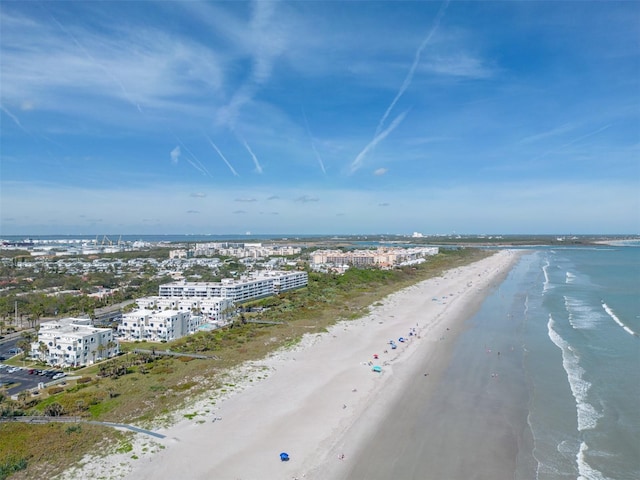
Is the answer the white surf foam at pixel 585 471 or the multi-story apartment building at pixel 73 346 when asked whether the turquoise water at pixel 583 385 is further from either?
the multi-story apartment building at pixel 73 346

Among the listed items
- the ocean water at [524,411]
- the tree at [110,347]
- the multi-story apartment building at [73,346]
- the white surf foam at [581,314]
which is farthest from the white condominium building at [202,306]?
the white surf foam at [581,314]

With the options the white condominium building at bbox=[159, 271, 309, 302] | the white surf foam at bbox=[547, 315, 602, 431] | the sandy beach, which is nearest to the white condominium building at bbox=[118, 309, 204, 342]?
the white condominium building at bbox=[159, 271, 309, 302]

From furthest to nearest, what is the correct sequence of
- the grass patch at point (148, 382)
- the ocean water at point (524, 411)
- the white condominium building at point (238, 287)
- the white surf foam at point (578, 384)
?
the white condominium building at point (238, 287), the white surf foam at point (578, 384), the grass patch at point (148, 382), the ocean water at point (524, 411)

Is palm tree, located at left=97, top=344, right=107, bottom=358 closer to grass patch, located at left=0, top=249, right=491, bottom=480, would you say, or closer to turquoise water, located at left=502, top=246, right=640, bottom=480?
grass patch, located at left=0, top=249, right=491, bottom=480

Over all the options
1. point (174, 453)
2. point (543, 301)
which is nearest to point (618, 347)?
point (543, 301)

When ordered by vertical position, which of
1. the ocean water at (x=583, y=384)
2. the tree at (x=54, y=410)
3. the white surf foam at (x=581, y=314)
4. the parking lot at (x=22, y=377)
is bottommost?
the parking lot at (x=22, y=377)

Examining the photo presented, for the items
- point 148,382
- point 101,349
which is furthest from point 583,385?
point 101,349
